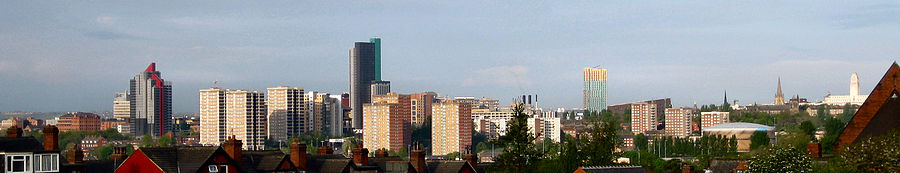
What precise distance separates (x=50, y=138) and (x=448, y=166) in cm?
2491

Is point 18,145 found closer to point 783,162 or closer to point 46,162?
point 46,162

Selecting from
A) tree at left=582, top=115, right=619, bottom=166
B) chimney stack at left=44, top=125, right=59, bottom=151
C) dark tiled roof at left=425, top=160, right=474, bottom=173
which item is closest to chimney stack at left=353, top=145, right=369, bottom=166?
dark tiled roof at left=425, top=160, right=474, bottom=173

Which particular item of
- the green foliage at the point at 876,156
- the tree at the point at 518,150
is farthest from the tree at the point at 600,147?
the green foliage at the point at 876,156

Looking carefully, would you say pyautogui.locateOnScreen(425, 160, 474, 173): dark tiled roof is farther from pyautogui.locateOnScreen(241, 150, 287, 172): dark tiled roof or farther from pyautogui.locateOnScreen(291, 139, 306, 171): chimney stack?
pyautogui.locateOnScreen(241, 150, 287, 172): dark tiled roof

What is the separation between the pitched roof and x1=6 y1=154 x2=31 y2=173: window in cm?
5225

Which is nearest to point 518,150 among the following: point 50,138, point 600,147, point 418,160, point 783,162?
point 418,160

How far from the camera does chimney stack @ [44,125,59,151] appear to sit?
49.9 m

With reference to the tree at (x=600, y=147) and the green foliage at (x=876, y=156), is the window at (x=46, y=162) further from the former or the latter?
the tree at (x=600, y=147)

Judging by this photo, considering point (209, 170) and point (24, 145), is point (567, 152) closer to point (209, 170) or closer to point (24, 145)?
point (209, 170)

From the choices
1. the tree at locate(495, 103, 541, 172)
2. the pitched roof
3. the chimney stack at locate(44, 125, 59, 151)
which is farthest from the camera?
the pitched roof

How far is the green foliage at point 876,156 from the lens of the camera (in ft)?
177

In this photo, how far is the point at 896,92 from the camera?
86.6 meters

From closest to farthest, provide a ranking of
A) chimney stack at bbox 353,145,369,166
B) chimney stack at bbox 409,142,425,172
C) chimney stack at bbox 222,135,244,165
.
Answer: chimney stack at bbox 222,135,244,165
chimney stack at bbox 353,145,369,166
chimney stack at bbox 409,142,425,172

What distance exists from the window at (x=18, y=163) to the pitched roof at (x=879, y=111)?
52.2m
